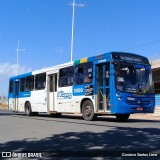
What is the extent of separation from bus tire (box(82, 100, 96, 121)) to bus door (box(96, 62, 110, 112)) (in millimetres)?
557

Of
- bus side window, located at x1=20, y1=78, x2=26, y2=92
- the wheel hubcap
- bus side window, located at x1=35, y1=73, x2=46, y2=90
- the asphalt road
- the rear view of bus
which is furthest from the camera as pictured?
bus side window, located at x1=20, y1=78, x2=26, y2=92

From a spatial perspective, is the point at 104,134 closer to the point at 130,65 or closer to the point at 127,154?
the point at 127,154

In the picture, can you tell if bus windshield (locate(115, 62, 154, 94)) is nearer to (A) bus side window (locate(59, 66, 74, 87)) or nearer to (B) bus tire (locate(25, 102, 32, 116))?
(A) bus side window (locate(59, 66, 74, 87))

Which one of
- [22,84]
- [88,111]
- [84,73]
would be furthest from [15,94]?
[88,111]

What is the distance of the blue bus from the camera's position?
1645cm

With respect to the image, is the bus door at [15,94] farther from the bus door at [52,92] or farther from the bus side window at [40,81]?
the bus door at [52,92]

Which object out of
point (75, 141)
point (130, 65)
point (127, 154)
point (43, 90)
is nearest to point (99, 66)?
point (130, 65)

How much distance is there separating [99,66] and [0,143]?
853cm

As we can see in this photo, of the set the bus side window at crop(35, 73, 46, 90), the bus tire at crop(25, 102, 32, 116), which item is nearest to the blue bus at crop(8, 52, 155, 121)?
the bus side window at crop(35, 73, 46, 90)

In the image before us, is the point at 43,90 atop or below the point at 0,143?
atop

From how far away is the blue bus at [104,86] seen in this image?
54.0 ft

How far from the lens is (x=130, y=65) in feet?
55.7

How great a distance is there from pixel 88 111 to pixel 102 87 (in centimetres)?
160

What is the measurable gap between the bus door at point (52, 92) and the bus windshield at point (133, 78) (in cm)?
593
